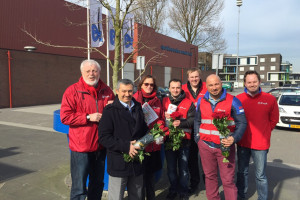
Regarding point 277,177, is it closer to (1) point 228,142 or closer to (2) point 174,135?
(1) point 228,142

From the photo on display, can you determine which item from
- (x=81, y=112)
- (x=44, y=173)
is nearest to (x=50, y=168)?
(x=44, y=173)

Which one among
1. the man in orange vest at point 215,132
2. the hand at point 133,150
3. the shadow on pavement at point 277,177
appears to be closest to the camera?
the hand at point 133,150

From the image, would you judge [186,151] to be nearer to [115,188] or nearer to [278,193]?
[115,188]

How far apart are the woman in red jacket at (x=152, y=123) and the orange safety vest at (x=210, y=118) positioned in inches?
21.0

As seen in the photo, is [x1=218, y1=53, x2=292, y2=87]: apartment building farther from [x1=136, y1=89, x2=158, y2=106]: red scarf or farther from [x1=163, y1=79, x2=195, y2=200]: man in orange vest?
[x1=136, y1=89, x2=158, y2=106]: red scarf

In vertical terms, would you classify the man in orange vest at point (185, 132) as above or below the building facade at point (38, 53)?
below

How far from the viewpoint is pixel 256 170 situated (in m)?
3.14

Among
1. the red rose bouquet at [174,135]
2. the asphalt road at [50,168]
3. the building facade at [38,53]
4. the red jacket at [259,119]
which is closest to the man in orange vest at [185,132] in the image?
the red rose bouquet at [174,135]

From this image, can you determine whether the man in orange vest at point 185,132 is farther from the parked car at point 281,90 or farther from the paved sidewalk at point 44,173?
the parked car at point 281,90

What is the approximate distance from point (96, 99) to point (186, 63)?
32.4m

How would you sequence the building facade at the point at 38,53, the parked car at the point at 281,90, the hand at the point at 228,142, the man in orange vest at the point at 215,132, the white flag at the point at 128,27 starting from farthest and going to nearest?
1. the parked car at the point at 281,90
2. the building facade at the point at 38,53
3. the white flag at the point at 128,27
4. the man in orange vest at the point at 215,132
5. the hand at the point at 228,142

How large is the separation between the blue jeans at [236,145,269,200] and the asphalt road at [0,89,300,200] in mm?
405

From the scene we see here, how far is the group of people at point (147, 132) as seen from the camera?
8.06 ft

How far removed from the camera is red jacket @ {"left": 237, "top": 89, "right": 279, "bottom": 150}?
10.1ft
